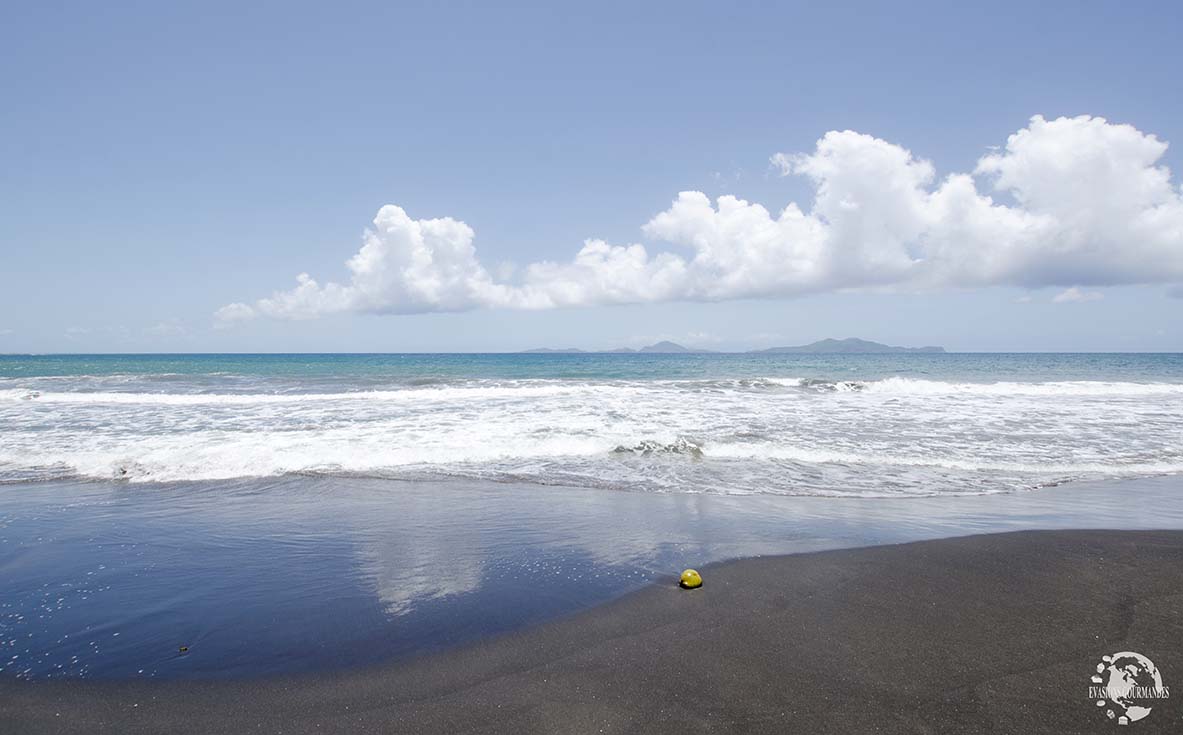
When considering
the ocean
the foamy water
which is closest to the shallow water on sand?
the ocean

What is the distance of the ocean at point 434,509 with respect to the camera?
4680mm

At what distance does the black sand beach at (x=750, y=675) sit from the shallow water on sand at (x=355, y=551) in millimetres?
352

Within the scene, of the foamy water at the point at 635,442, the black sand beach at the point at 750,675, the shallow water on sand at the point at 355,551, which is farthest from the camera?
the foamy water at the point at 635,442

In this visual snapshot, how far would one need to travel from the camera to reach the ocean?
4.68m

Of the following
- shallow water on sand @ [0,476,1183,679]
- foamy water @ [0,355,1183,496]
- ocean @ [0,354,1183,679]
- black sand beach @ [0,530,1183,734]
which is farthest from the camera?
foamy water @ [0,355,1183,496]

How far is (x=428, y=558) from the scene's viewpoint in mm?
6188

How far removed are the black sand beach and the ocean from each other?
0.36 m

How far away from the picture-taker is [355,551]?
21.0 ft

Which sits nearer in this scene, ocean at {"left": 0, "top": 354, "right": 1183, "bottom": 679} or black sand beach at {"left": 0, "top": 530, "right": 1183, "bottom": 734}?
black sand beach at {"left": 0, "top": 530, "right": 1183, "bottom": 734}

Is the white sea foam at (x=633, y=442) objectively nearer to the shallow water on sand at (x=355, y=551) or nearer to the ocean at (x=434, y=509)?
the ocean at (x=434, y=509)

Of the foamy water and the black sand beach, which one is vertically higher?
the foamy water

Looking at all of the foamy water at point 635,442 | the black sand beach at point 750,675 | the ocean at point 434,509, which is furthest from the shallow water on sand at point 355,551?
the foamy water at point 635,442

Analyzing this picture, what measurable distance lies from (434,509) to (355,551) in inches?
70.8

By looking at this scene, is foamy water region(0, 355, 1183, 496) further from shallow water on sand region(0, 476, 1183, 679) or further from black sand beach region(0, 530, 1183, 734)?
black sand beach region(0, 530, 1183, 734)
